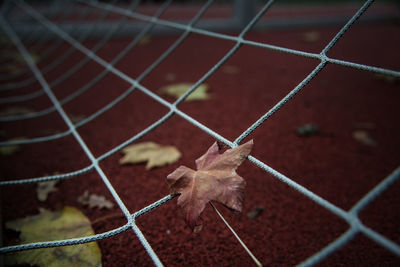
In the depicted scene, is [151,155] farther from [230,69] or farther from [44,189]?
[230,69]

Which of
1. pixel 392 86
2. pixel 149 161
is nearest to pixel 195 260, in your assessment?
pixel 149 161

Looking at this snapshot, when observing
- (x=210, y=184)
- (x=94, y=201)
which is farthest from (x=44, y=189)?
(x=210, y=184)

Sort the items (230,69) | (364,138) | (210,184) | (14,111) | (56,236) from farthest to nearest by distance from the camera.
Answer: (230,69) → (14,111) → (364,138) → (56,236) → (210,184)

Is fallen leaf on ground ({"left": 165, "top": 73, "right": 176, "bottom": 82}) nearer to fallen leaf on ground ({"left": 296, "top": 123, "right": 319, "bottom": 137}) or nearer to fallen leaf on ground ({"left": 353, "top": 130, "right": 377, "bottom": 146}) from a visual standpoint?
fallen leaf on ground ({"left": 296, "top": 123, "right": 319, "bottom": 137})

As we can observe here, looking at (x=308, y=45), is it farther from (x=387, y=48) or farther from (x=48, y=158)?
(x=48, y=158)

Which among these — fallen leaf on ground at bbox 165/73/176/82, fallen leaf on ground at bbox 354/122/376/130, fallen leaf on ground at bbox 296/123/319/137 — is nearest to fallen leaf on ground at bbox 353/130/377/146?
fallen leaf on ground at bbox 354/122/376/130

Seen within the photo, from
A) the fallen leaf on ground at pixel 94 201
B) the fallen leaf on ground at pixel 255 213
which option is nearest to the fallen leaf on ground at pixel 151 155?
the fallen leaf on ground at pixel 94 201

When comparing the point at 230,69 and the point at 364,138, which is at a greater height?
the point at 230,69
